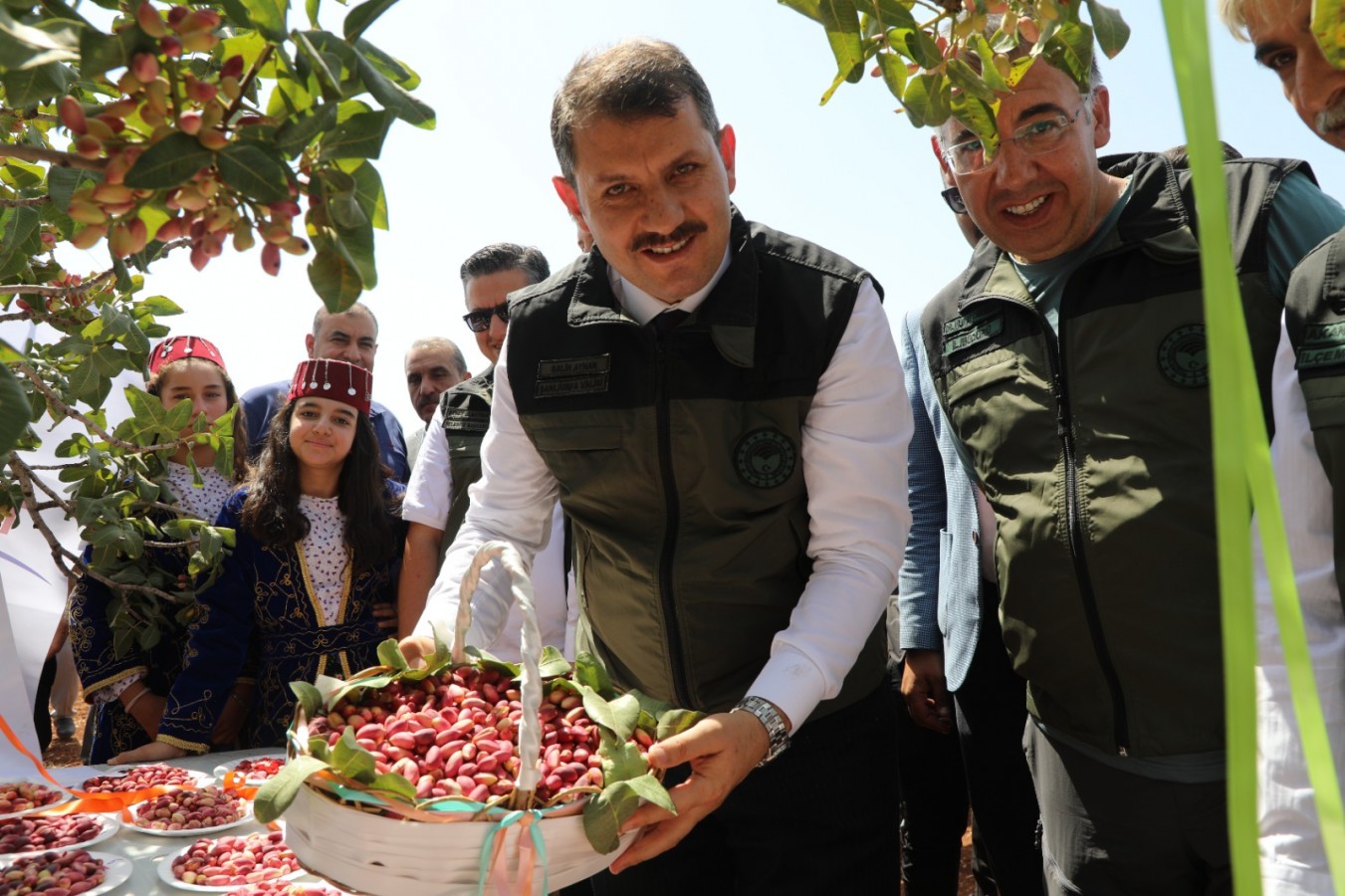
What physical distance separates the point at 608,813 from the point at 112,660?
9.58ft

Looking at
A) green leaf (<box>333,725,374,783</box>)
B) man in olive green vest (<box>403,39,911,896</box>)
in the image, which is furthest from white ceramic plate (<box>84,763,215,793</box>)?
green leaf (<box>333,725,374,783</box>)

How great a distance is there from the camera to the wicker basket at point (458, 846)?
140cm

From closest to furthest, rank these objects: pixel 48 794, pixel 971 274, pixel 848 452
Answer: pixel 848 452 → pixel 971 274 → pixel 48 794

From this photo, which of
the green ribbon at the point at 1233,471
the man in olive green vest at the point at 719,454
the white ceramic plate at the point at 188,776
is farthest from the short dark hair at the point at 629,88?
the white ceramic plate at the point at 188,776

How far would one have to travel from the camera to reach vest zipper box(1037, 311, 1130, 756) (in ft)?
6.63

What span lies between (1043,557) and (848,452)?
425 mm

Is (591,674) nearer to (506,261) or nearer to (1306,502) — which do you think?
(1306,502)

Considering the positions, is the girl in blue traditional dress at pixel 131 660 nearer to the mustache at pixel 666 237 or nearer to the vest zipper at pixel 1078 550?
the mustache at pixel 666 237

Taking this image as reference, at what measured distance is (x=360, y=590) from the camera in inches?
146

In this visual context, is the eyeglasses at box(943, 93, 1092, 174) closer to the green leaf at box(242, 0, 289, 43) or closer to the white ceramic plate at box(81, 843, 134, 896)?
the green leaf at box(242, 0, 289, 43)

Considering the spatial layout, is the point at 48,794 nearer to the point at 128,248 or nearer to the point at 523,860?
the point at 523,860

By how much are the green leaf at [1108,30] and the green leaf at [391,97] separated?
2.41 feet

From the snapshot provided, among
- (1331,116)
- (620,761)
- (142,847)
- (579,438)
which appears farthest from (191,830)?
(1331,116)

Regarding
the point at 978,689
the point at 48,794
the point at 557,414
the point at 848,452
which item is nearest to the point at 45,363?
the point at 48,794
